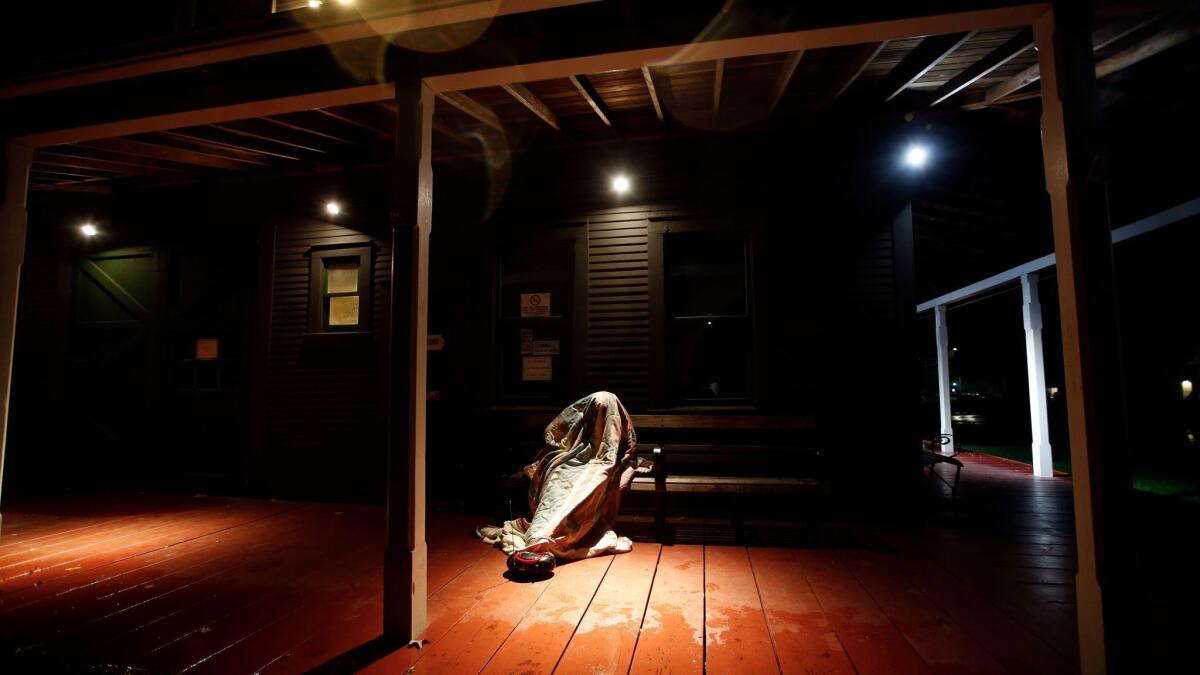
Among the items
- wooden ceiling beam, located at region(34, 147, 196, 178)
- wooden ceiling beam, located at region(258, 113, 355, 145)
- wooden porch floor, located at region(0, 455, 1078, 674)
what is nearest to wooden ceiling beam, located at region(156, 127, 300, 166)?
wooden ceiling beam, located at region(258, 113, 355, 145)

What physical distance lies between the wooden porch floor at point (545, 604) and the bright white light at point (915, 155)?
3.56m

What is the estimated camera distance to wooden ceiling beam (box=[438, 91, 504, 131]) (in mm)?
4520

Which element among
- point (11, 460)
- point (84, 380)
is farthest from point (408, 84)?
point (11, 460)

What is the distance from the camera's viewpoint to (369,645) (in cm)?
275

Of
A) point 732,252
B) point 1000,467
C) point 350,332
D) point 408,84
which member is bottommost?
point 1000,467

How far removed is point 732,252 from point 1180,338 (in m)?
24.2

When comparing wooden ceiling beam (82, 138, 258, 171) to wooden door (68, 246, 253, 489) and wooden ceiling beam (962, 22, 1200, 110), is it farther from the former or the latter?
wooden ceiling beam (962, 22, 1200, 110)

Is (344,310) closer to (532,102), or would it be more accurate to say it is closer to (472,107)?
(472,107)

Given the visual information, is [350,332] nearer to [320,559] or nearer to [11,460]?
[320,559]

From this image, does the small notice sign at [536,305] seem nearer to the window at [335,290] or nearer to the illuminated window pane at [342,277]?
the window at [335,290]

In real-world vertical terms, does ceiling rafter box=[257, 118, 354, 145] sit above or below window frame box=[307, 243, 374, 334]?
above

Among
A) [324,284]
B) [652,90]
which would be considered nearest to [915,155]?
[652,90]

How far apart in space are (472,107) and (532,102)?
2.05 ft

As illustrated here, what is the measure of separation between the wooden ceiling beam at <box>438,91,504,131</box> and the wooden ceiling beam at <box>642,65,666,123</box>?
62.4 inches
